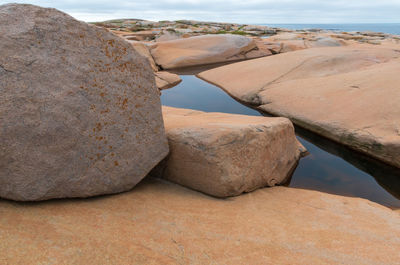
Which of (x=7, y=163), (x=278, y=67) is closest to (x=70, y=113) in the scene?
(x=7, y=163)

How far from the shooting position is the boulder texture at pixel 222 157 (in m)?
2.21

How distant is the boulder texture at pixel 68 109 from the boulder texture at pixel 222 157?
27 cm

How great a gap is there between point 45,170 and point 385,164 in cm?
321

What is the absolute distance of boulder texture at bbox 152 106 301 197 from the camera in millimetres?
2213

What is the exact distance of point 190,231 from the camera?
1.68 meters

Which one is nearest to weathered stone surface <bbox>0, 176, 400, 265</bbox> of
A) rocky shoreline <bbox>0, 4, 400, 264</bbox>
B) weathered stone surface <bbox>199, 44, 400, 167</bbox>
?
rocky shoreline <bbox>0, 4, 400, 264</bbox>

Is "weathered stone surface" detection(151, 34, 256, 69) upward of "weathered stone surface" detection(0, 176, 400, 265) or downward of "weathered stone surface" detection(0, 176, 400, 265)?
upward

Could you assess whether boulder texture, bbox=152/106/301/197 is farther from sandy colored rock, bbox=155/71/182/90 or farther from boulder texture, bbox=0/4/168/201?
sandy colored rock, bbox=155/71/182/90

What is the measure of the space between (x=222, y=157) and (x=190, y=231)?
68cm

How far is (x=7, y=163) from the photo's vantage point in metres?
1.70

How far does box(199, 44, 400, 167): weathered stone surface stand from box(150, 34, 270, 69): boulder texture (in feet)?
5.73

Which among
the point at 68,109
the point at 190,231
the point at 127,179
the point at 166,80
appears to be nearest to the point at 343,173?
the point at 190,231

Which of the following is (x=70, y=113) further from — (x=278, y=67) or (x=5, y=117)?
(x=278, y=67)

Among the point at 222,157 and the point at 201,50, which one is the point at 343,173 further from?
the point at 201,50
